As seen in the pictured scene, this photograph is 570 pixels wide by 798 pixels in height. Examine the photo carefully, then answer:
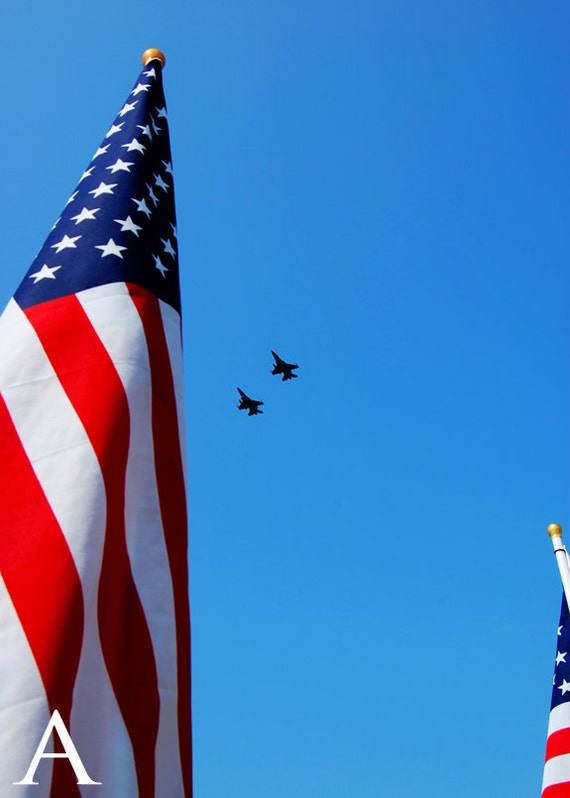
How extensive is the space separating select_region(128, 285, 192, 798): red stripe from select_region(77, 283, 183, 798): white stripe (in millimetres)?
57

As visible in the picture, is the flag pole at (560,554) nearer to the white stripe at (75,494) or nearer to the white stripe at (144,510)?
the white stripe at (144,510)

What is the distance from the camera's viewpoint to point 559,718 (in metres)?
11.6

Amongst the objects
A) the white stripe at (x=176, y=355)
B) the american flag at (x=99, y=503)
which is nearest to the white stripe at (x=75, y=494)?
the american flag at (x=99, y=503)

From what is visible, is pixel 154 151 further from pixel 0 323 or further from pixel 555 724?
pixel 555 724

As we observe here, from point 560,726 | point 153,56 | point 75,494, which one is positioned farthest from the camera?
point 560,726

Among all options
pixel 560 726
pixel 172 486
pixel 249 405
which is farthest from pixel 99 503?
pixel 249 405

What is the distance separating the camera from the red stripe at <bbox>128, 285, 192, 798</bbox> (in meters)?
4.17

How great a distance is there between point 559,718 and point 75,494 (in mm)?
10219

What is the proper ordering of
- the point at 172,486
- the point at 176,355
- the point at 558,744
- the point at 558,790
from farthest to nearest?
the point at 558,744
the point at 558,790
the point at 176,355
the point at 172,486

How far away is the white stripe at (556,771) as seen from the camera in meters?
11.0

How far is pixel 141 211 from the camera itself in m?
5.54

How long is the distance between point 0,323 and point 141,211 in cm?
132

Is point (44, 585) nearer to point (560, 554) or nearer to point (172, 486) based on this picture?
point (172, 486)

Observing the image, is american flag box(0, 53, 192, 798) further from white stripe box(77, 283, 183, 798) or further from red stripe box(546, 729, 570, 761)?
red stripe box(546, 729, 570, 761)
